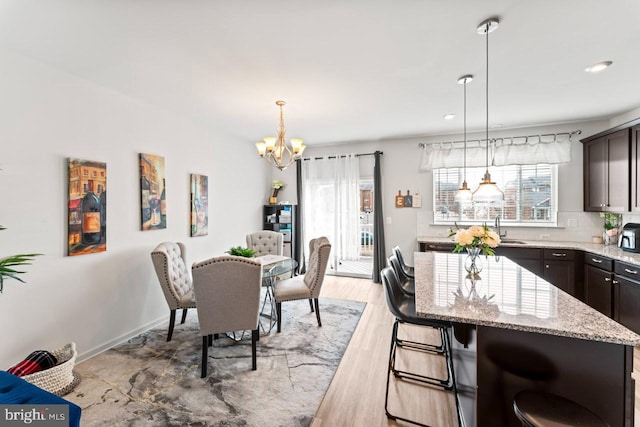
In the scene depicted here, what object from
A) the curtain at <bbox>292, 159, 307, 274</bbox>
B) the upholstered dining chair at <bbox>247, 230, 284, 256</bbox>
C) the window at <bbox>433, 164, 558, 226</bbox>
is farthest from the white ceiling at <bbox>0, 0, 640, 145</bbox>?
the curtain at <bbox>292, 159, 307, 274</bbox>

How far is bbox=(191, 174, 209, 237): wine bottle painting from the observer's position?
12.6ft

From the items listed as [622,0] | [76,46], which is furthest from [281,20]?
[622,0]

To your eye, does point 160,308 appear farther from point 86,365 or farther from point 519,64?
point 519,64

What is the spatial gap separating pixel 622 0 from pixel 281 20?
205 cm

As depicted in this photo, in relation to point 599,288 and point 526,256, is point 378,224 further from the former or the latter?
point 599,288

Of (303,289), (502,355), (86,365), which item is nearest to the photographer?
(502,355)

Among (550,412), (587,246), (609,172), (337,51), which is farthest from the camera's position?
(587,246)

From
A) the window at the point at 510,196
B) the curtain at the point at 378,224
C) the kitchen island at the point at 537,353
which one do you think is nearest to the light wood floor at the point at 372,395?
the kitchen island at the point at 537,353

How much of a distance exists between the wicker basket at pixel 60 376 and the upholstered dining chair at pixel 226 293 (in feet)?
3.19

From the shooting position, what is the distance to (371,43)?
2082mm

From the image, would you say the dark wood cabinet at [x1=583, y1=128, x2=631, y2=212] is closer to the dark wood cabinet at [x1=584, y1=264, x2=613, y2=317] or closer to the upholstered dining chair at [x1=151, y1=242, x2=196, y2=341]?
the dark wood cabinet at [x1=584, y1=264, x2=613, y2=317]

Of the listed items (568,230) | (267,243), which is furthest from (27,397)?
(568,230)

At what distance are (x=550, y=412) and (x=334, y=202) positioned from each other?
4.46 m

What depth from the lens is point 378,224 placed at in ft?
16.8
